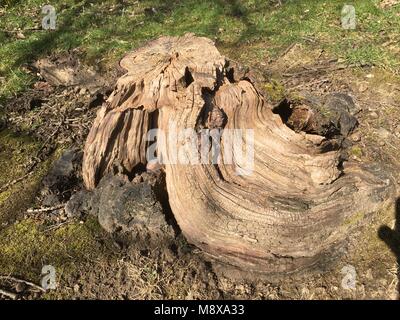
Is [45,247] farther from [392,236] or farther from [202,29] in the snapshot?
[202,29]

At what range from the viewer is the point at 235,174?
11.1 feet

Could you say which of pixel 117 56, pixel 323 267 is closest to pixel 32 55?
pixel 117 56

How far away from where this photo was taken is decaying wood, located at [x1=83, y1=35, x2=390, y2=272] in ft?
10.7

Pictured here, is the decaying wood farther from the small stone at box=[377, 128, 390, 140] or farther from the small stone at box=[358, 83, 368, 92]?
the small stone at box=[358, 83, 368, 92]

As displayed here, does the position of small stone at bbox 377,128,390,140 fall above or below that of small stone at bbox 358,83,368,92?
above

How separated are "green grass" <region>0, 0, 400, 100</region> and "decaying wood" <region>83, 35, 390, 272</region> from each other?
258 centimetres

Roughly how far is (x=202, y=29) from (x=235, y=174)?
12.9 ft

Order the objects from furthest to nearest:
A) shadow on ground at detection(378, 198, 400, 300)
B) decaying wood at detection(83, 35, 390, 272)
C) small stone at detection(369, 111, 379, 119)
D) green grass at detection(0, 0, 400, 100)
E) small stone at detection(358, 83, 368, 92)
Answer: green grass at detection(0, 0, 400, 100)
small stone at detection(358, 83, 368, 92)
small stone at detection(369, 111, 379, 119)
shadow on ground at detection(378, 198, 400, 300)
decaying wood at detection(83, 35, 390, 272)

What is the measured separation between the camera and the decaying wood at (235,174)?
129 inches

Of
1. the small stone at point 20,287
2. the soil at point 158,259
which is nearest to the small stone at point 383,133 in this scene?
the soil at point 158,259

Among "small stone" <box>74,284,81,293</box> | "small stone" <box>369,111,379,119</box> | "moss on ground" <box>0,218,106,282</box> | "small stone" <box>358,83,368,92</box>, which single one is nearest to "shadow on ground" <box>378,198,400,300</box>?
"small stone" <box>369,111,379,119</box>

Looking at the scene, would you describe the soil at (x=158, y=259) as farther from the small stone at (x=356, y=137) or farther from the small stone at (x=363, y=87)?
the small stone at (x=363, y=87)

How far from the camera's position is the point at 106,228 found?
12.0ft

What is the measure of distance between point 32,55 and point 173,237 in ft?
13.9
